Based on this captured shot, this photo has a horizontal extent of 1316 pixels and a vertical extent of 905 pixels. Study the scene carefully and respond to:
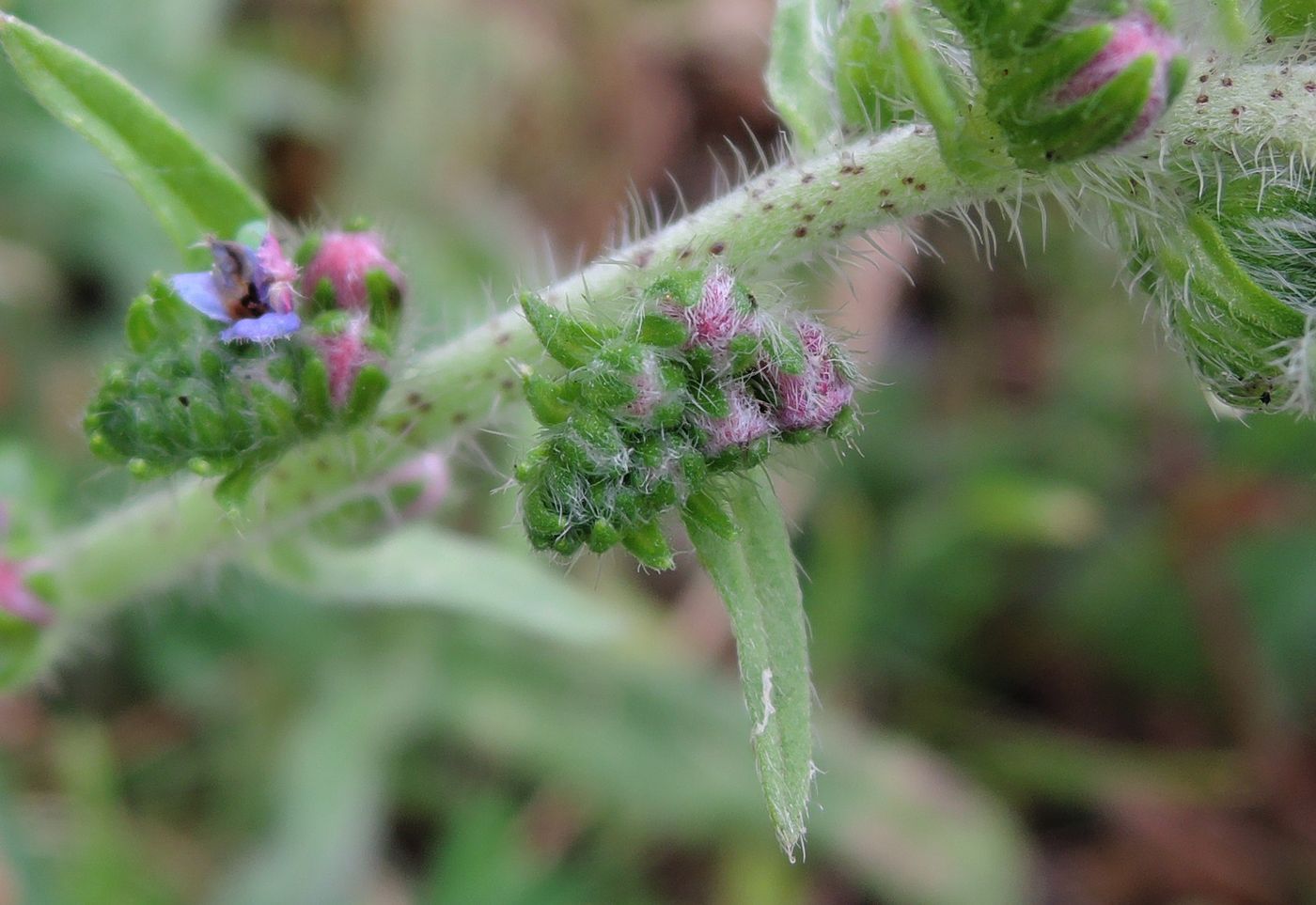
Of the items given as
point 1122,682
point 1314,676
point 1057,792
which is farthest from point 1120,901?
point 1314,676

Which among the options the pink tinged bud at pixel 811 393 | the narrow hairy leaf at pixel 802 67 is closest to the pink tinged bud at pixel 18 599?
the pink tinged bud at pixel 811 393

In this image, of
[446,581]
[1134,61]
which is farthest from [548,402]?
[446,581]

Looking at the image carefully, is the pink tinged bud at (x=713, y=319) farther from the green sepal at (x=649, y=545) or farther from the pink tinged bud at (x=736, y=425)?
the green sepal at (x=649, y=545)

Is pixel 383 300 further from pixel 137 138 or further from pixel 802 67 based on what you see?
pixel 802 67

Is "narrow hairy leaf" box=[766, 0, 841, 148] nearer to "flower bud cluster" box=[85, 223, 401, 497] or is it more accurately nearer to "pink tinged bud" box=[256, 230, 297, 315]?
"flower bud cluster" box=[85, 223, 401, 497]

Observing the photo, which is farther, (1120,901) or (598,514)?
(1120,901)

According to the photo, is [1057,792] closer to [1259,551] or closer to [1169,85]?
[1259,551]
